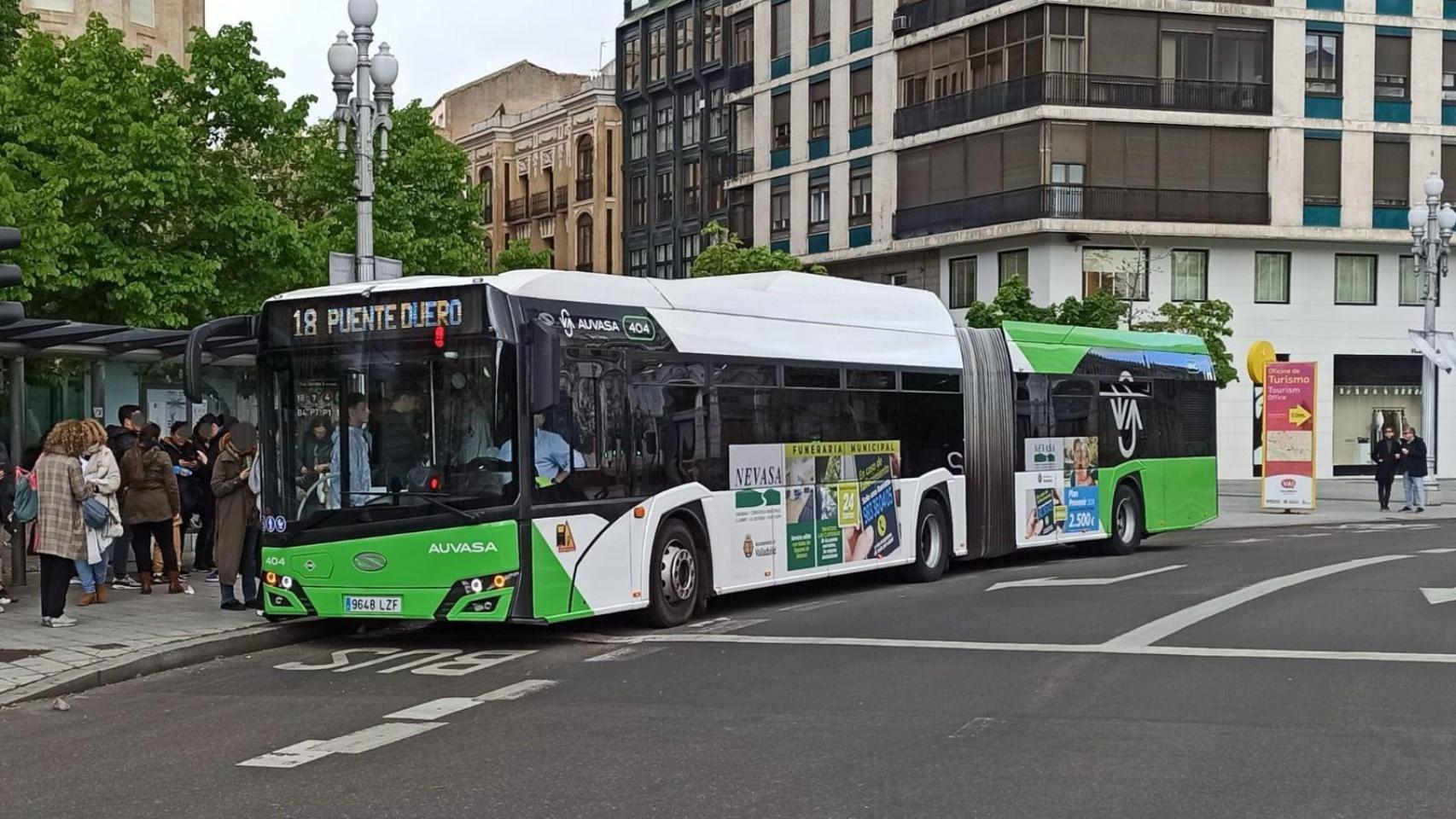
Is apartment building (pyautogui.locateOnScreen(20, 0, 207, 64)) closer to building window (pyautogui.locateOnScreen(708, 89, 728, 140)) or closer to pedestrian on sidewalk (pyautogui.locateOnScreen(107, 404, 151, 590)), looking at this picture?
building window (pyautogui.locateOnScreen(708, 89, 728, 140))

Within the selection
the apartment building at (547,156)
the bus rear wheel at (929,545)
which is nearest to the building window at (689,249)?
the apartment building at (547,156)

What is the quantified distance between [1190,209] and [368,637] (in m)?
35.2

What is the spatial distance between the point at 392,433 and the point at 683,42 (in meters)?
53.8

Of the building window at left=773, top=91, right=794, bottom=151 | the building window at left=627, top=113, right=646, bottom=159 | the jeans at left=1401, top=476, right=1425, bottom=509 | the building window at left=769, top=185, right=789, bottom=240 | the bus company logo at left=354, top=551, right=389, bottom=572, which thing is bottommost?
the jeans at left=1401, top=476, right=1425, bottom=509

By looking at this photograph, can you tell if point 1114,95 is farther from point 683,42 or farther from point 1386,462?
point 683,42

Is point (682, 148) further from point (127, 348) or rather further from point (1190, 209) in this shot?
point (127, 348)

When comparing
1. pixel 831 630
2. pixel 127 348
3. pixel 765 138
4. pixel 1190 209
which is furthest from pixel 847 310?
pixel 765 138

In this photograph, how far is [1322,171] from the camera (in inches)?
1807

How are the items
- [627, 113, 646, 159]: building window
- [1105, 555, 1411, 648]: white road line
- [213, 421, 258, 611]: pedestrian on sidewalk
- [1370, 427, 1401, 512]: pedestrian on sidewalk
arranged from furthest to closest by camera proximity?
[627, 113, 646, 159]: building window, [1370, 427, 1401, 512]: pedestrian on sidewalk, [213, 421, 258, 611]: pedestrian on sidewalk, [1105, 555, 1411, 648]: white road line

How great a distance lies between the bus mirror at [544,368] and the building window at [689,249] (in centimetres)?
5062

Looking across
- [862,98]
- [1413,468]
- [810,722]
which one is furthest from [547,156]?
[810,722]

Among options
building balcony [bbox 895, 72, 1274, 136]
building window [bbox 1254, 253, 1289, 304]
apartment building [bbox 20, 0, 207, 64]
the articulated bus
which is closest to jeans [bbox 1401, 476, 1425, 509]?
building window [bbox 1254, 253, 1289, 304]

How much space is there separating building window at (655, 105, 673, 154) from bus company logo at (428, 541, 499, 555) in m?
53.8

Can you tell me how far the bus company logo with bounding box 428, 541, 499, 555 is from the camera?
12.1 m
